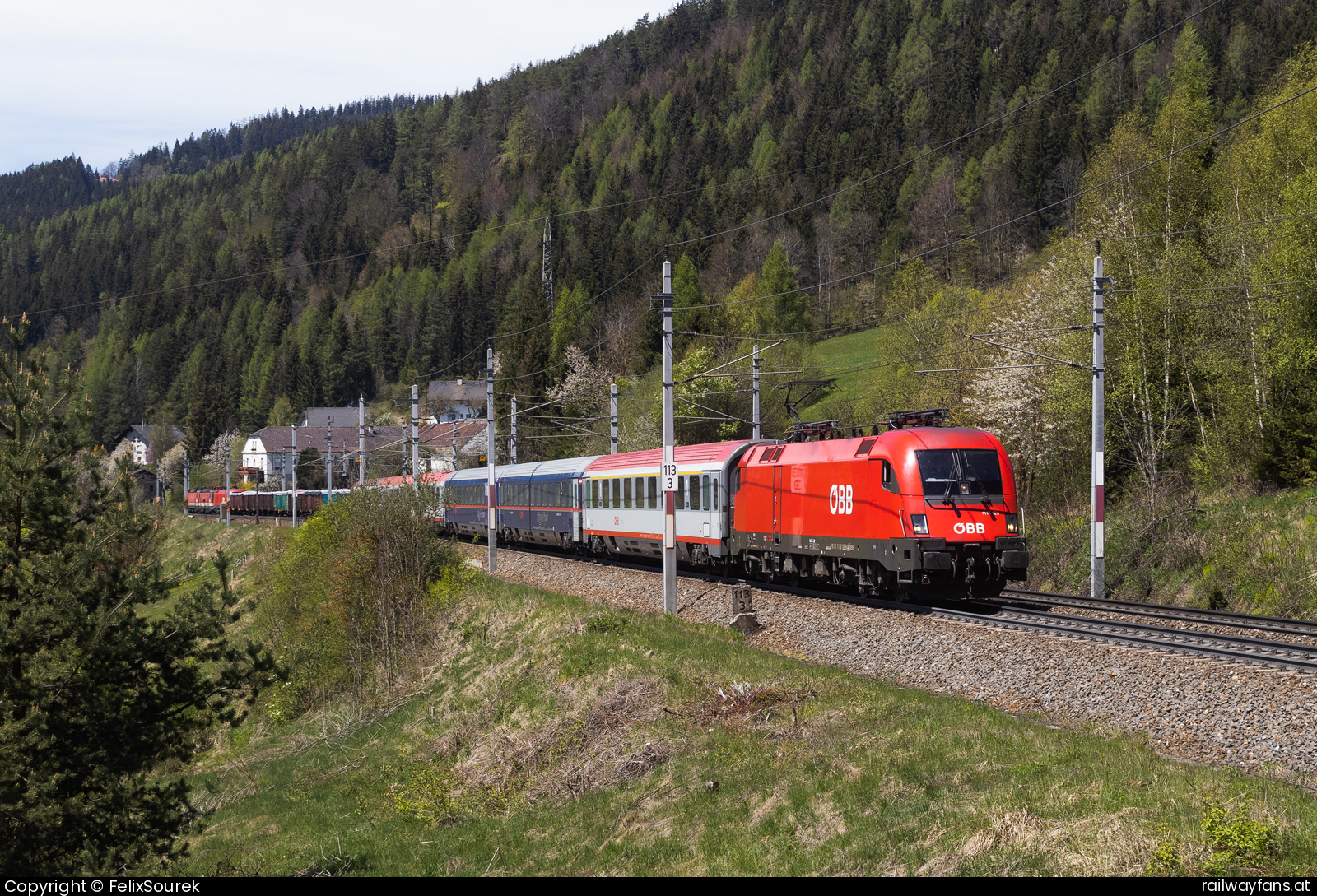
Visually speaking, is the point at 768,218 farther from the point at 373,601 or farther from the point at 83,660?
the point at 83,660

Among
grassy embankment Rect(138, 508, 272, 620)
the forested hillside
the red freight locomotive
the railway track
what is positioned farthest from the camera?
grassy embankment Rect(138, 508, 272, 620)

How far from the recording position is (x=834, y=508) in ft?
69.9

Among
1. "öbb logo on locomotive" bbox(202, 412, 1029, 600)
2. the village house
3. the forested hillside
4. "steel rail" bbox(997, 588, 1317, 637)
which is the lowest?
"steel rail" bbox(997, 588, 1317, 637)

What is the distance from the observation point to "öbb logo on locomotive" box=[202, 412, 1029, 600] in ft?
62.3

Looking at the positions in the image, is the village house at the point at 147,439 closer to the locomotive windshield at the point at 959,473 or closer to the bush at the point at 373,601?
the bush at the point at 373,601

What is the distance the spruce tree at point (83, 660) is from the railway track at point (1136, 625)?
1058cm

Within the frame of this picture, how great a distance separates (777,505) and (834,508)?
2650 millimetres

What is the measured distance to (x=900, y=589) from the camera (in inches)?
795

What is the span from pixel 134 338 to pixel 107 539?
17894cm

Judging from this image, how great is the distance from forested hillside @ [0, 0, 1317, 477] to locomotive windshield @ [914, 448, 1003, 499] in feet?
41.0

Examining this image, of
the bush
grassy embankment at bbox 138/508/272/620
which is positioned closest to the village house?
grassy embankment at bbox 138/508/272/620

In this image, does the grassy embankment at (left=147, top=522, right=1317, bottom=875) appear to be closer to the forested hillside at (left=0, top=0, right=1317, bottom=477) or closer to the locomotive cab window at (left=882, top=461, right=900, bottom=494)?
the locomotive cab window at (left=882, top=461, right=900, bottom=494)

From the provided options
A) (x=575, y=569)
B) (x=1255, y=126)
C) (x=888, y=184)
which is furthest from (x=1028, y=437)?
(x=888, y=184)

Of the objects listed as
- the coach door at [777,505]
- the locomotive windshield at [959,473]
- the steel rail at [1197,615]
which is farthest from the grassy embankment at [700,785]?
the steel rail at [1197,615]
